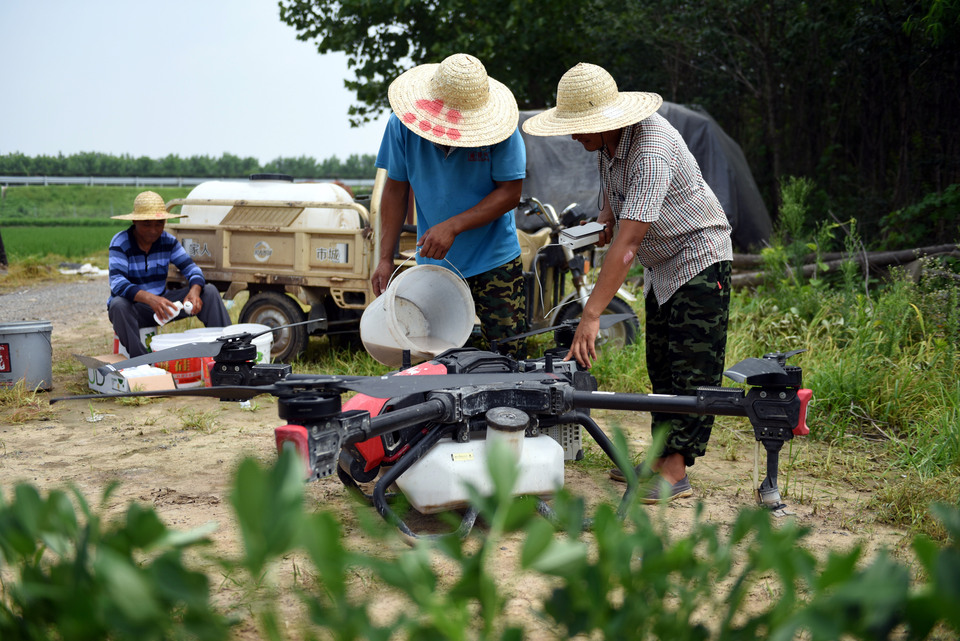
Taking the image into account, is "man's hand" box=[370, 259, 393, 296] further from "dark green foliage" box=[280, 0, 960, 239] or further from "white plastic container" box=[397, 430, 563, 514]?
"dark green foliage" box=[280, 0, 960, 239]

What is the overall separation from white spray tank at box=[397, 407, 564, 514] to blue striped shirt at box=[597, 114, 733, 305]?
2.89 ft

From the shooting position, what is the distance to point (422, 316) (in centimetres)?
372

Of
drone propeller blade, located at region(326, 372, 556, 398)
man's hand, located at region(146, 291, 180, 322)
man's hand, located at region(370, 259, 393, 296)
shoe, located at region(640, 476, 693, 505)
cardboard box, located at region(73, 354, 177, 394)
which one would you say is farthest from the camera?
man's hand, located at region(146, 291, 180, 322)

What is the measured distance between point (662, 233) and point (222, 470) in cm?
218

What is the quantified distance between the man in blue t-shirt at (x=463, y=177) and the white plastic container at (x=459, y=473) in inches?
40.9

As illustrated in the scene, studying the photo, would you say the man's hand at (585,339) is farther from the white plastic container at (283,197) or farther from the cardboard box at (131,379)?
the white plastic container at (283,197)

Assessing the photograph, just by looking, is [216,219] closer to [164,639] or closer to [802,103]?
[164,639]

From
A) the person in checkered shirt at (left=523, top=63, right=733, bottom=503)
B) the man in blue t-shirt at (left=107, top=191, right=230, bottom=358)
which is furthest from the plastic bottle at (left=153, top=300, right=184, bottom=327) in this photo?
the person in checkered shirt at (left=523, top=63, right=733, bottom=503)

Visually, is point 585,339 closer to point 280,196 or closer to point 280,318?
point 280,318

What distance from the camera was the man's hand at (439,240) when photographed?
329cm

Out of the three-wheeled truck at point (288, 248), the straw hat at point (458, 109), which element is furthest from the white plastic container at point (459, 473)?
the three-wheeled truck at point (288, 248)

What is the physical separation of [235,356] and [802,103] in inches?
463

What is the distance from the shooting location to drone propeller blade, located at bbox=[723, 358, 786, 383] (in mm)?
2400

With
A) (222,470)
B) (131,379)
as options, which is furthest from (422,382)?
(131,379)
